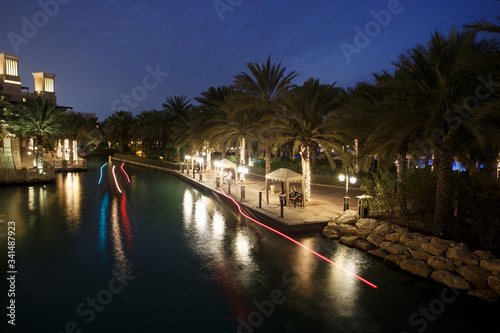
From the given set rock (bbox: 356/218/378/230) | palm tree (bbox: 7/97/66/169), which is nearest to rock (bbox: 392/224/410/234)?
rock (bbox: 356/218/378/230)

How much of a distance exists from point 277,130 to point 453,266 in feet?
42.3

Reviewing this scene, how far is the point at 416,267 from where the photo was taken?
8.55m

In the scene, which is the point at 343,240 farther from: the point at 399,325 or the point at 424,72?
the point at 424,72

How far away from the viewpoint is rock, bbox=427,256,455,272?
816cm

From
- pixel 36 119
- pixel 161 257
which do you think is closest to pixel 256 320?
pixel 161 257

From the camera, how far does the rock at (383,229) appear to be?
10616mm

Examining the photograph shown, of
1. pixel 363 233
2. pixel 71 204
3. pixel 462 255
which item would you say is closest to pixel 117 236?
pixel 71 204

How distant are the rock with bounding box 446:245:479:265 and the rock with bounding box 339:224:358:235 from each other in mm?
3284

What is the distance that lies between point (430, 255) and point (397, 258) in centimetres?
88

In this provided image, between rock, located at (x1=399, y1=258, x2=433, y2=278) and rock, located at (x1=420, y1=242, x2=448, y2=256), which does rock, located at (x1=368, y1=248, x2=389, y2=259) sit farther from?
rock, located at (x1=420, y1=242, x2=448, y2=256)

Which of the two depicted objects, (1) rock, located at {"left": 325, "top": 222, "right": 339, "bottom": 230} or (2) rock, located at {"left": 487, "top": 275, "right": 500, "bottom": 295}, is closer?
(2) rock, located at {"left": 487, "top": 275, "right": 500, "bottom": 295}

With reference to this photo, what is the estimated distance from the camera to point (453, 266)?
8.16 metres

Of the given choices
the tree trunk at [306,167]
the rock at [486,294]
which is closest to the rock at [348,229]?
the rock at [486,294]

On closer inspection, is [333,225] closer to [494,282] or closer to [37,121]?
[494,282]
